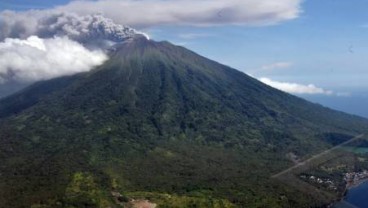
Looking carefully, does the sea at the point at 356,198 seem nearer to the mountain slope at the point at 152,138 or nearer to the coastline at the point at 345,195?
the coastline at the point at 345,195

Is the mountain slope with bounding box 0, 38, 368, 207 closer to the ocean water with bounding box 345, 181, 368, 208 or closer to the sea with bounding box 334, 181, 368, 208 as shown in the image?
the sea with bounding box 334, 181, 368, 208

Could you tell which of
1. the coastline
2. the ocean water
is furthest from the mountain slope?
the ocean water

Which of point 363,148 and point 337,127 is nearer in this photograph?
point 363,148

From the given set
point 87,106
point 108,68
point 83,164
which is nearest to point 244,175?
point 83,164

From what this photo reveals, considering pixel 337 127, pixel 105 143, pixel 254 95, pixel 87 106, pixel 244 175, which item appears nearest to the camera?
pixel 244 175

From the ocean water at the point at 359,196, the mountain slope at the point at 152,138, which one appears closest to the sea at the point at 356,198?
the ocean water at the point at 359,196

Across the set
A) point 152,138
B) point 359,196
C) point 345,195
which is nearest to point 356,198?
point 359,196

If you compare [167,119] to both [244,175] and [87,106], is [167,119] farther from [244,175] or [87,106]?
[244,175]
